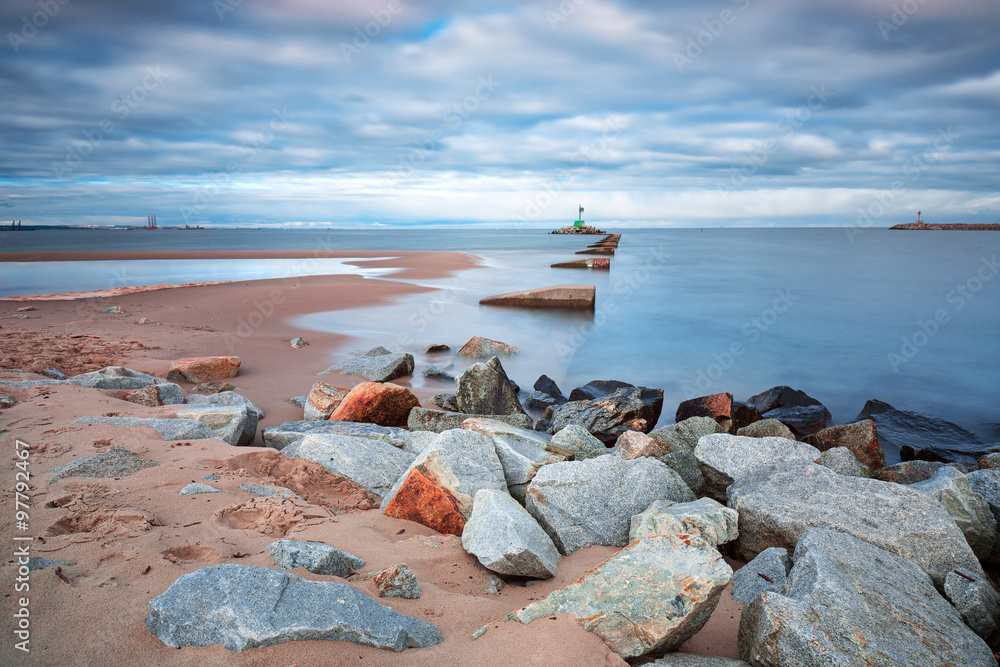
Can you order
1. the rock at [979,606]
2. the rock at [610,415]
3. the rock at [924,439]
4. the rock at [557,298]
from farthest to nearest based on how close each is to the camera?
the rock at [557,298], the rock at [610,415], the rock at [924,439], the rock at [979,606]

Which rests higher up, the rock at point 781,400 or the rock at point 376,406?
the rock at point 376,406

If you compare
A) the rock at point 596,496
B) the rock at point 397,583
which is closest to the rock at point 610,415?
the rock at point 596,496

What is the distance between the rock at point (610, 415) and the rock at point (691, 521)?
3.18 meters

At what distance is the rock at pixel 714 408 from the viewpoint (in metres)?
8.03

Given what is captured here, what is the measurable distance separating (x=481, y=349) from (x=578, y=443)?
6.58 meters

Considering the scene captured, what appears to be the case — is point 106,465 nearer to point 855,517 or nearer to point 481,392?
point 481,392

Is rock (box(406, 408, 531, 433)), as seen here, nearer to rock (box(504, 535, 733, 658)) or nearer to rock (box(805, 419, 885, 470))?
rock (box(504, 535, 733, 658))

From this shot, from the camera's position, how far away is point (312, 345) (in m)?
12.3

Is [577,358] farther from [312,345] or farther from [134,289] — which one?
[134,289]

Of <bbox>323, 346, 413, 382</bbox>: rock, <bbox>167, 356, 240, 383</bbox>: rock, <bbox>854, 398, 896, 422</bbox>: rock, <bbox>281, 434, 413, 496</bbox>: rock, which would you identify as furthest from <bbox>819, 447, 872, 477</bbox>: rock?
<bbox>167, 356, 240, 383</bbox>: rock

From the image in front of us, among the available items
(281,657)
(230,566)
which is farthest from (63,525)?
(281,657)

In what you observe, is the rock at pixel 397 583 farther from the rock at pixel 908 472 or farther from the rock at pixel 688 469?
the rock at pixel 908 472

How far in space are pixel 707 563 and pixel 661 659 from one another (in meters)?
0.54

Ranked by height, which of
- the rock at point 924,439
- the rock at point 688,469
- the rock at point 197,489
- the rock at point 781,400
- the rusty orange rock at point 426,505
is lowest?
the rock at point 924,439
